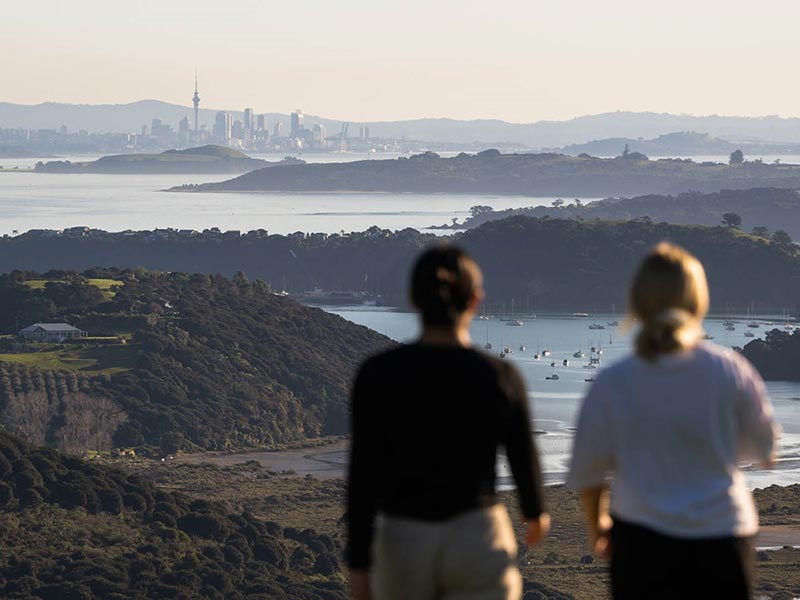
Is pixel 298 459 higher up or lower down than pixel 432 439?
lower down

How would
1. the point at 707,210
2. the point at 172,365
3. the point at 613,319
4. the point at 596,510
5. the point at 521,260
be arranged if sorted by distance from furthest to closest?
the point at 707,210 → the point at 521,260 → the point at 613,319 → the point at 172,365 → the point at 596,510

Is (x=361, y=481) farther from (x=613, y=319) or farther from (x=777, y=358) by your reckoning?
(x=613, y=319)

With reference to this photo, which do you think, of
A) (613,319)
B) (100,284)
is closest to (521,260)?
(613,319)

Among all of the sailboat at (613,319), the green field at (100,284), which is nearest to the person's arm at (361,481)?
the green field at (100,284)

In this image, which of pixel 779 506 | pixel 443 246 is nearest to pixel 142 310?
pixel 779 506

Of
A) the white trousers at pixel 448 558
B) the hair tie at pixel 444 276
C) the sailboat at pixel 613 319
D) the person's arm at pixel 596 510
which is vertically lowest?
the sailboat at pixel 613 319

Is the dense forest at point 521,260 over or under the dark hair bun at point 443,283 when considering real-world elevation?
under

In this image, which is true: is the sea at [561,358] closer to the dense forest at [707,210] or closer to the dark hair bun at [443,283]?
the dark hair bun at [443,283]

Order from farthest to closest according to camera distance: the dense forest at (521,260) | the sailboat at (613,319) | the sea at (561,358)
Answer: the dense forest at (521,260)
the sailboat at (613,319)
the sea at (561,358)
